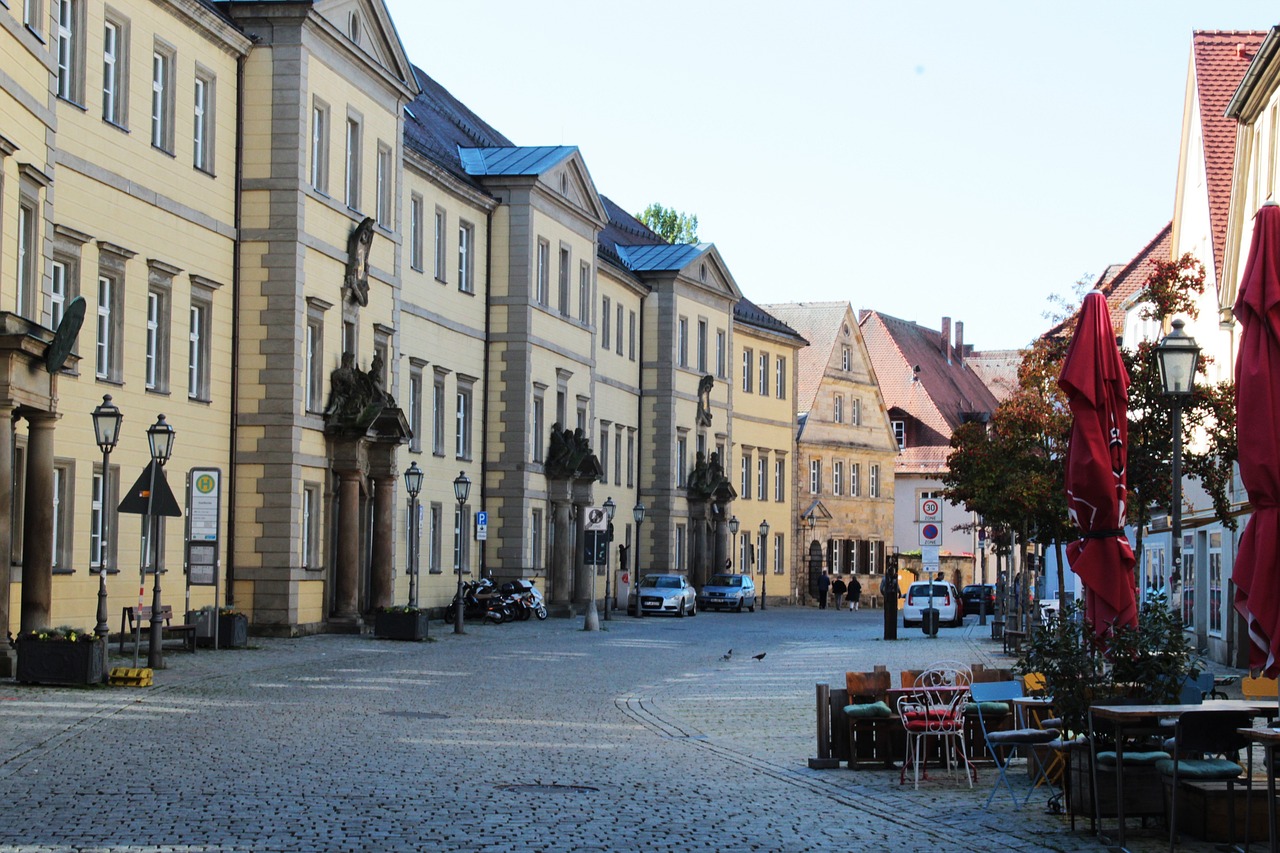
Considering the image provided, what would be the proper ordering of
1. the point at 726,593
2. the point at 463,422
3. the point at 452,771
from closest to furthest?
the point at 452,771, the point at 463,422, the point at 726,593

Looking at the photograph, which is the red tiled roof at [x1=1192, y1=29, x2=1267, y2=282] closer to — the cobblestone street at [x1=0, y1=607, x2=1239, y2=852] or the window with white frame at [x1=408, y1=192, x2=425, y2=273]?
the cobblestone street at [x1=0, y1=607, x2=1239, y2=852]

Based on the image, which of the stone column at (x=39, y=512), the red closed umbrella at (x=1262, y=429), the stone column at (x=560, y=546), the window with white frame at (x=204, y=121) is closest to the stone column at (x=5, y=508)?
the stone column at (x=39, y=512)

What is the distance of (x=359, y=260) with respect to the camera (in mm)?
39531

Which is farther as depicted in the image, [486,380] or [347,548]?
[486,380]

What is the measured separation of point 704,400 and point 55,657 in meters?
49.7

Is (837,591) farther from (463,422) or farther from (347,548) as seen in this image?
(347,548)

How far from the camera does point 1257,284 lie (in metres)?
12.1

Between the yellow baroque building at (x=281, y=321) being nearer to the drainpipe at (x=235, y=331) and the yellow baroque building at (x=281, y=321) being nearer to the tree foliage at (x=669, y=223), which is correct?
the drainpipe at (x=235, y=331)

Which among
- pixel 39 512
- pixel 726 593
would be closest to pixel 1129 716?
pixel 39 512

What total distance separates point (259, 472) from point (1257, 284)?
26548mm

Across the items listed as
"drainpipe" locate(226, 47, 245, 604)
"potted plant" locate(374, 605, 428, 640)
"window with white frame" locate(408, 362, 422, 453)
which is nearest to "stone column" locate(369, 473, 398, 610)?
"potted plant" locate(374, 605, 428, 640)

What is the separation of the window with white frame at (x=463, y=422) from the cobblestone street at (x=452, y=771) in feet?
70.1

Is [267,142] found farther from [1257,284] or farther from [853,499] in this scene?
[853,499]

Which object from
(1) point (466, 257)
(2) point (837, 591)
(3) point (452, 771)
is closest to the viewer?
(3) point (452, 771)
